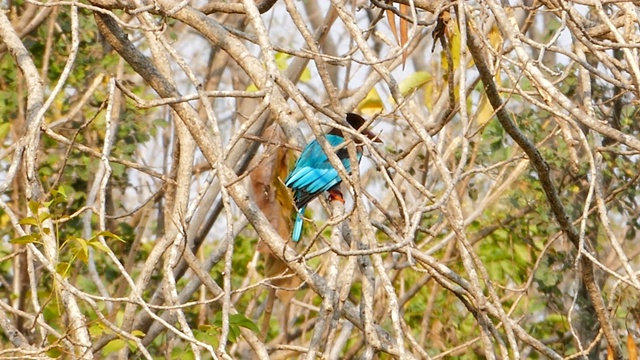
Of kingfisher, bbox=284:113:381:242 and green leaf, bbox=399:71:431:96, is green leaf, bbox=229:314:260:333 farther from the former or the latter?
green leaf, bbox=399:71:431:96

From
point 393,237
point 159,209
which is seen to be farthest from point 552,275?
point 393,237

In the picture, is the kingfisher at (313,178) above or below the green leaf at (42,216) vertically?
above

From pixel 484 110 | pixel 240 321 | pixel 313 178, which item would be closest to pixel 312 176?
pixel 313 178

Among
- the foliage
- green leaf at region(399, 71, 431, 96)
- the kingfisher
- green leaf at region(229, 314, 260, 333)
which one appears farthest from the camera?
green leaf at region(399, 71, 431, 96)

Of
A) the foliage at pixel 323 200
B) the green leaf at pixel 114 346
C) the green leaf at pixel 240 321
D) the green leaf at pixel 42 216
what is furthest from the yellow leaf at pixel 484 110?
the green leaf at pixel 42 216

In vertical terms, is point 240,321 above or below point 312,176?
below

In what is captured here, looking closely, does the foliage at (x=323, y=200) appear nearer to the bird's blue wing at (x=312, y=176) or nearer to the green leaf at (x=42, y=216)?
the green leaf at (x=42, y=216)

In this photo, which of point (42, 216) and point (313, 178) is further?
point (313, 178)

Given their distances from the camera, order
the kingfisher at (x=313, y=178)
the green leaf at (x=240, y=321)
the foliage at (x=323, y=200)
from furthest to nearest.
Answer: the kingfisher at (x=313, y=178) → the green leaf at (x=240, y=321) → the foliage at (x=323, y=200)

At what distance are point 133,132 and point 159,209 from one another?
1.53 ft

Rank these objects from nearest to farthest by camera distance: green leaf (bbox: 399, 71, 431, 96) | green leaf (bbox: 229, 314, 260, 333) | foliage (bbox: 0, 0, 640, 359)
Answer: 1. foliage (bbox: 0, 0, 640, 359)
2. green leaf (bbox: 229, 314, 260, 333)
3. green leaf (bbox: 399, 71, 431, 96)

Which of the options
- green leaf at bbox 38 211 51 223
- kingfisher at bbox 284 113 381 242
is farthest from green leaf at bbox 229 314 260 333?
kingfisher at bbox 284 113 381 242

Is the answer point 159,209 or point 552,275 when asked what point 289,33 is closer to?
point 159,209

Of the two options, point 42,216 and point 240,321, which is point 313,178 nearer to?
point 240,321
